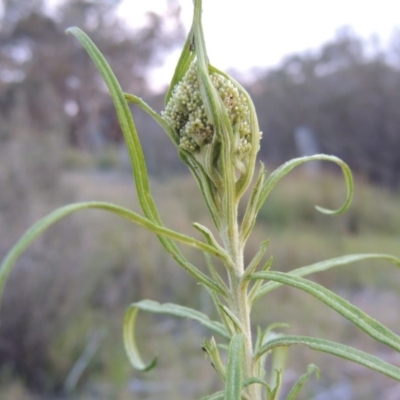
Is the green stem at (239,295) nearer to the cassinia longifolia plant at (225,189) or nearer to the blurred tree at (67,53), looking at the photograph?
the cassinia longifolia plant at (225,189)

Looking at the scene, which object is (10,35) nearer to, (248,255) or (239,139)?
(248,255)

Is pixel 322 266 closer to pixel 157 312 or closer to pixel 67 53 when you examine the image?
pixel 157 312

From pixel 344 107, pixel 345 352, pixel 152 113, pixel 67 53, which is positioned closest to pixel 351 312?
pixel 345 352

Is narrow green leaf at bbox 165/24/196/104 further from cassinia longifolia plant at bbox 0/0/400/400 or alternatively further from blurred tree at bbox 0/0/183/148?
blurred tree at bbox 0/0/183/148

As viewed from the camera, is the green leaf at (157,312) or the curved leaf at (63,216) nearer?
the curved leaf at (63,216)

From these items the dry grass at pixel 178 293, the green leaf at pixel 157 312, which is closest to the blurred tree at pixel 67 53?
the dry grass at pixel 178 293

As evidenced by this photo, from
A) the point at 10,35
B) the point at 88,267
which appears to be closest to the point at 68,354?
the point at 88,267
